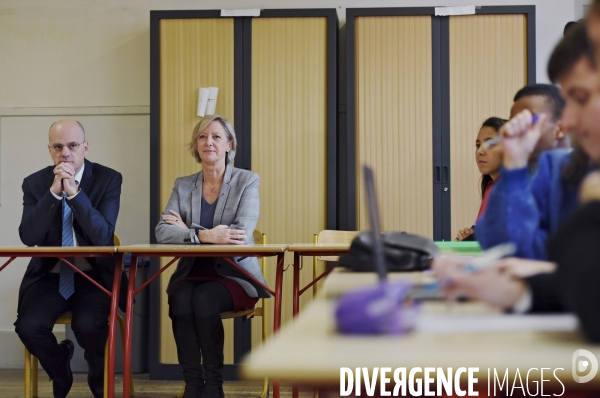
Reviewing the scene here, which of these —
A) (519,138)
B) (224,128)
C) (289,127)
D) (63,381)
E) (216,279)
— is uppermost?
(289,127)

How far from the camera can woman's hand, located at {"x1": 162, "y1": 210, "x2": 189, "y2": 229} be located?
3.01m

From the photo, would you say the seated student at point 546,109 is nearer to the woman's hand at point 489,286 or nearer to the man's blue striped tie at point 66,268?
the woman's hand at point 489,286

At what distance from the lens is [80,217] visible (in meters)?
2.93

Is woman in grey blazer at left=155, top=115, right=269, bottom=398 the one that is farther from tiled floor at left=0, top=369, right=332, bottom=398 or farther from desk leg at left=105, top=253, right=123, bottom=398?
tiled floor at left=0, top=369, right=332, bottom=398

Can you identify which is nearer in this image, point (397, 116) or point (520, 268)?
point (520, 268)

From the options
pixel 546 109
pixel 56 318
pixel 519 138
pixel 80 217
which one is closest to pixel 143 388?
pixel 56 318

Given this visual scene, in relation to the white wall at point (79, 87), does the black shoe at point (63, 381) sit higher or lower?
lower

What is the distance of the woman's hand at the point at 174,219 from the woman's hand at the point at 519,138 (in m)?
1.98

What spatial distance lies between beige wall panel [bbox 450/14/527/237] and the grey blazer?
1396 millimetres

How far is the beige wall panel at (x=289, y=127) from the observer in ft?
13.2

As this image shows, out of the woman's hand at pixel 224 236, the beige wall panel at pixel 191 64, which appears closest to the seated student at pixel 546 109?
the woman's hand at pixel 224 236

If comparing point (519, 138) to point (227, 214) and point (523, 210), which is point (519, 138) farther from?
point (227, 214)

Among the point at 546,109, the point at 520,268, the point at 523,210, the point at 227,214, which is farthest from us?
the point at 227,214

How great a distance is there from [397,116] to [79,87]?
212 cm
